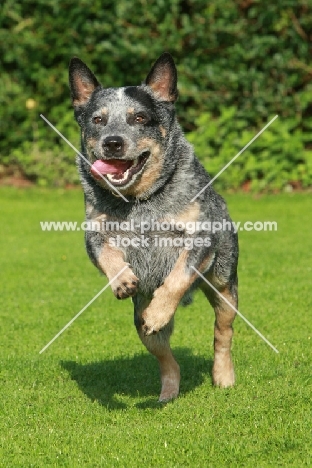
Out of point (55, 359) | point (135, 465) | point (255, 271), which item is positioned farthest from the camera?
point (255, 271)

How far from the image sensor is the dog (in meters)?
5.39

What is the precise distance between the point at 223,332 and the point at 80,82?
1.94 metres

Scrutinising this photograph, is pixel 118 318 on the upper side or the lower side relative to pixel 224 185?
upper

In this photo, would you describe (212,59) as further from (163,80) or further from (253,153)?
(163,80)

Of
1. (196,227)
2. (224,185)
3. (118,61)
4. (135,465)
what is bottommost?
(224,185)

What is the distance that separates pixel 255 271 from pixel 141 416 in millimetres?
4679

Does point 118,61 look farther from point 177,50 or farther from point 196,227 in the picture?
point 196,227

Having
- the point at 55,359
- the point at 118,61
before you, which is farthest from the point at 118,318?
the point at 118,61

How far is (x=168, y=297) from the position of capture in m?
5.14

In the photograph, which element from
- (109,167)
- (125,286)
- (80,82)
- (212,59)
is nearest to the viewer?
(125,286)

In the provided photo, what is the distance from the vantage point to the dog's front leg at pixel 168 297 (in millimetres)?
5062

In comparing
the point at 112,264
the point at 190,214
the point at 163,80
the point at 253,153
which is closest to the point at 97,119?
the point at 163,80

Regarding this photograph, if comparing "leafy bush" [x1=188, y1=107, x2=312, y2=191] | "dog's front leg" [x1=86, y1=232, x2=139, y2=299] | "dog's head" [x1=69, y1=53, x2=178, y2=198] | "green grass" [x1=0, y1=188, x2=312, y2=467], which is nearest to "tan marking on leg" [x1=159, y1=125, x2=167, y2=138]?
"dog's head" [x1=69, y1=53, x2=178, y2=198]

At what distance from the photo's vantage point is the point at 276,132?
15.4 meters
